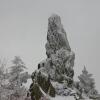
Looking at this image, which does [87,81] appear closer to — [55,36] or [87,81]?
[87,81]

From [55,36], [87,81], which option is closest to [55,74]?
[55,36]

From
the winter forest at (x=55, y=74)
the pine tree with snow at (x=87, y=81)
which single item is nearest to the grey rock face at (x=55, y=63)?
the winter forest at (x=55, y=74)

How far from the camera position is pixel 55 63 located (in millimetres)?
28250

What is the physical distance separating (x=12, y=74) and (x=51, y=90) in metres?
16.0

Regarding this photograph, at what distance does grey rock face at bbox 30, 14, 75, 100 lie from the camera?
26436 mm

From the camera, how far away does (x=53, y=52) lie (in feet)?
98.0

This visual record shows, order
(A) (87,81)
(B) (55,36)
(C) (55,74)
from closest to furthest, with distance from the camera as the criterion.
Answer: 1. (C) (55,74)
2. (B) (55,36)
3. (A) (87,81)

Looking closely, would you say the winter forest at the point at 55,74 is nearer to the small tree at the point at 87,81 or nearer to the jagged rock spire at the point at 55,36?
the jagged rock spire at the point at 55,36

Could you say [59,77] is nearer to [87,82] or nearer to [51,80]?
[51,80]

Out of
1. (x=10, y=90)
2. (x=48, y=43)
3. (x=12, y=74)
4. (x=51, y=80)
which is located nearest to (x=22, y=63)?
(x=12, y=74)

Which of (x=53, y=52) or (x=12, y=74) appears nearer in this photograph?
(x=53, y=52)

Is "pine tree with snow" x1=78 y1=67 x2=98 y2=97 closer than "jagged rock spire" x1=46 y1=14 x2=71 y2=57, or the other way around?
"jagged rock spire" x1=46 y1=14 x2=71 y2=57

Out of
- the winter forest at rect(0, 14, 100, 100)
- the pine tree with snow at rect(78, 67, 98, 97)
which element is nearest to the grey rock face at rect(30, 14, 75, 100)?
the winter forest at rect(0, 14, 100, 100)

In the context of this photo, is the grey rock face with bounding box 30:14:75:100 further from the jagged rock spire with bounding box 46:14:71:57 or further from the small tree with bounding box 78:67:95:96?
the small tree with bounding box 78:67:95:96
